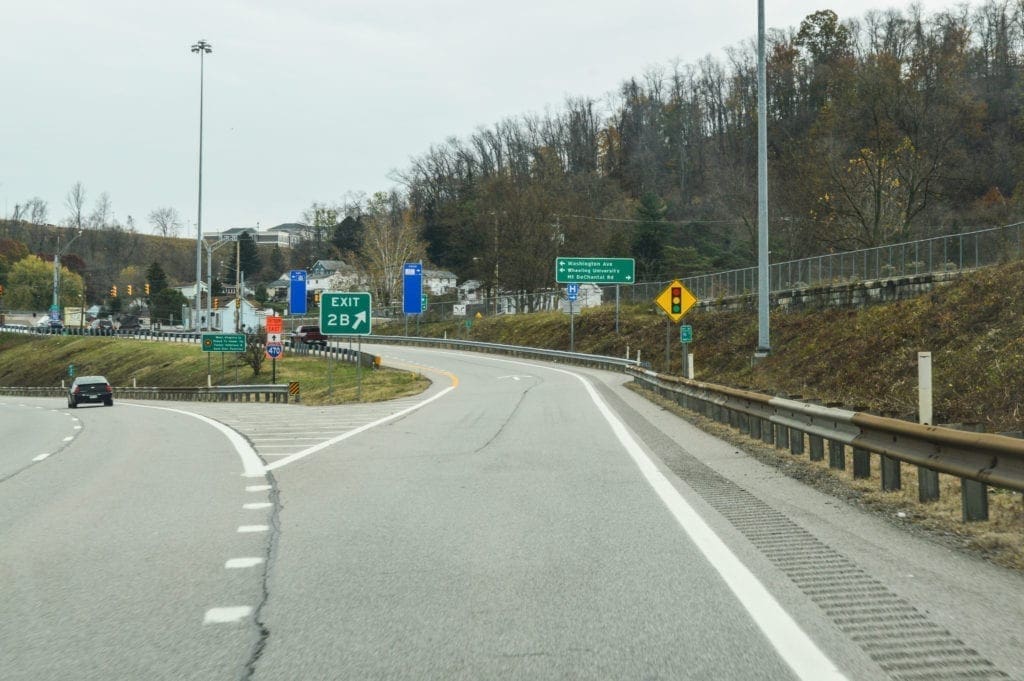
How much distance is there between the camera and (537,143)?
132 meters

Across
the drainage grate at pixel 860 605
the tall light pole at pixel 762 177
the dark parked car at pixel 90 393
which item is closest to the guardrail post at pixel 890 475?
the drainage grate at pixel 860 605

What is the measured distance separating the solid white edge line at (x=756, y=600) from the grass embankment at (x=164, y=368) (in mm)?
28546

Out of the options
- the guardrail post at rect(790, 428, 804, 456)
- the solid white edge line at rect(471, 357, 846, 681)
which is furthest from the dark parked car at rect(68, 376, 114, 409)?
the solid white edge line at rect(471, 357, 846, 681)

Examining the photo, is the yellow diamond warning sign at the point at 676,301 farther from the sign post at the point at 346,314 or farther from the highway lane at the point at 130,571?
the highway lane at the point at 130,571

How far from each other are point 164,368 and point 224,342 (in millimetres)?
20791

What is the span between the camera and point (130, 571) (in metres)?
6.11

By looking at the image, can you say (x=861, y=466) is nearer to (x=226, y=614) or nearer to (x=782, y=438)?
(x=782, y=438)

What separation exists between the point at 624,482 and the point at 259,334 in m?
60.0

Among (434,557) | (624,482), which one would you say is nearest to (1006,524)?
(624,482)

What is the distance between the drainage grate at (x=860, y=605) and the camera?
13.4 feet

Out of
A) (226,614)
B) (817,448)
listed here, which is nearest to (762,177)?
(817,448)

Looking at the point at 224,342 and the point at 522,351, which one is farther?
the point at 522,351

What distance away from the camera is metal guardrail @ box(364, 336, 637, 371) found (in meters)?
53.9

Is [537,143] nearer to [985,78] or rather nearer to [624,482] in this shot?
[985,78]
